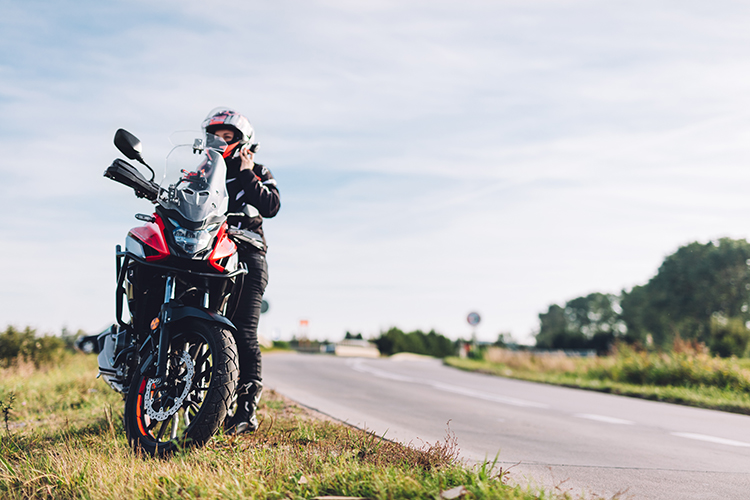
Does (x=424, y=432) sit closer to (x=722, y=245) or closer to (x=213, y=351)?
(x=213, y=351)

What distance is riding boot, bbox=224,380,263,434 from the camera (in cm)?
417

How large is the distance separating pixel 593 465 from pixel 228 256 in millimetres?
2890

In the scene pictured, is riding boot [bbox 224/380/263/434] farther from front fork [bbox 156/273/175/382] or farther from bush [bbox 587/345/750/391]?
bush [bbox 587/345/750/391]

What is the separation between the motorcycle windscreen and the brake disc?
33.3 inches

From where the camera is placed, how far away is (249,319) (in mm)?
4316

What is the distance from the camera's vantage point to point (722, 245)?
1873 inches

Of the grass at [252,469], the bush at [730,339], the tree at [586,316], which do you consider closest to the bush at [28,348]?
the grass at [252,469]

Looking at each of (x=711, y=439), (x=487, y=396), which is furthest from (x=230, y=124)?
(x=487, y=396)

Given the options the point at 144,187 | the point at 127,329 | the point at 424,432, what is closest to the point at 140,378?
the point at 127,329

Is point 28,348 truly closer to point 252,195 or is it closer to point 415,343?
point 252,195

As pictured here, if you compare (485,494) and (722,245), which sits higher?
(722,245)

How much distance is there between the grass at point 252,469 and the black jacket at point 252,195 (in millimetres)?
1473

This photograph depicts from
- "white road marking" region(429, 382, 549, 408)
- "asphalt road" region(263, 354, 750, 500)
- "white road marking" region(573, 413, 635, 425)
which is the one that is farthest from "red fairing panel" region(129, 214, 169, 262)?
"white road marking" region(429, 382, 549, 408)

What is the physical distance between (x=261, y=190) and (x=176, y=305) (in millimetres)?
1095
